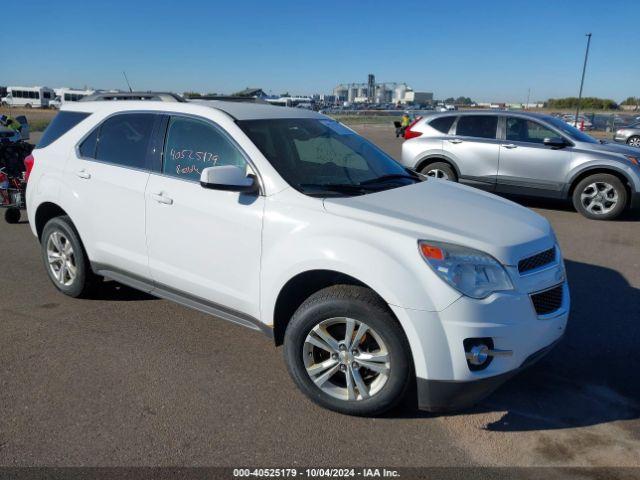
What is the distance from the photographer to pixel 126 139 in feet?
14.3

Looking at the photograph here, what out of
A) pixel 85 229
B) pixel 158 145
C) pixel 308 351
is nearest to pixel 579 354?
pixel 308 351

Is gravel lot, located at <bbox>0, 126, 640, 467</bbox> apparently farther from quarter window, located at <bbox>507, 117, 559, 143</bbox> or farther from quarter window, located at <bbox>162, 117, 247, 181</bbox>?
quarter window, located at <bbox>507, 117, 559, 143</bbox>

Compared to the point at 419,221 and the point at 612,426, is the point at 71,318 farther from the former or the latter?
the point at 612,426

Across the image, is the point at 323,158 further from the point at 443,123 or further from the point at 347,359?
the point at 443,123

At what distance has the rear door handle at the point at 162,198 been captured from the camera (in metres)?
3.87

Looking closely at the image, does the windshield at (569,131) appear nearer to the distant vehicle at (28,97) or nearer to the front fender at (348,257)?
the front fender at (348,257)

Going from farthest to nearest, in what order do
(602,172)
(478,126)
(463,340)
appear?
(478,126) → (602,172) → (463,340)

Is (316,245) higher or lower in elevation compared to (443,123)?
lower

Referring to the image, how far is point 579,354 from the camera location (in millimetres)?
4094

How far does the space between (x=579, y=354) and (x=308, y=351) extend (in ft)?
7.13

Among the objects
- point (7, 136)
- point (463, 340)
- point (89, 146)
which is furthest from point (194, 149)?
point (7, 136)

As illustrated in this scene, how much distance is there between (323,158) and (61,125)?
2.54 m

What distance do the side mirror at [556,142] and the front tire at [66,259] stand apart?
744 centimetres

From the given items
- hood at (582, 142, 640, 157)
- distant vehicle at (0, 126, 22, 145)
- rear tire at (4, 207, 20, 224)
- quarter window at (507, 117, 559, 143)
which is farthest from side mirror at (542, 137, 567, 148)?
distant vehicle at (0, 126, 22, 145)
